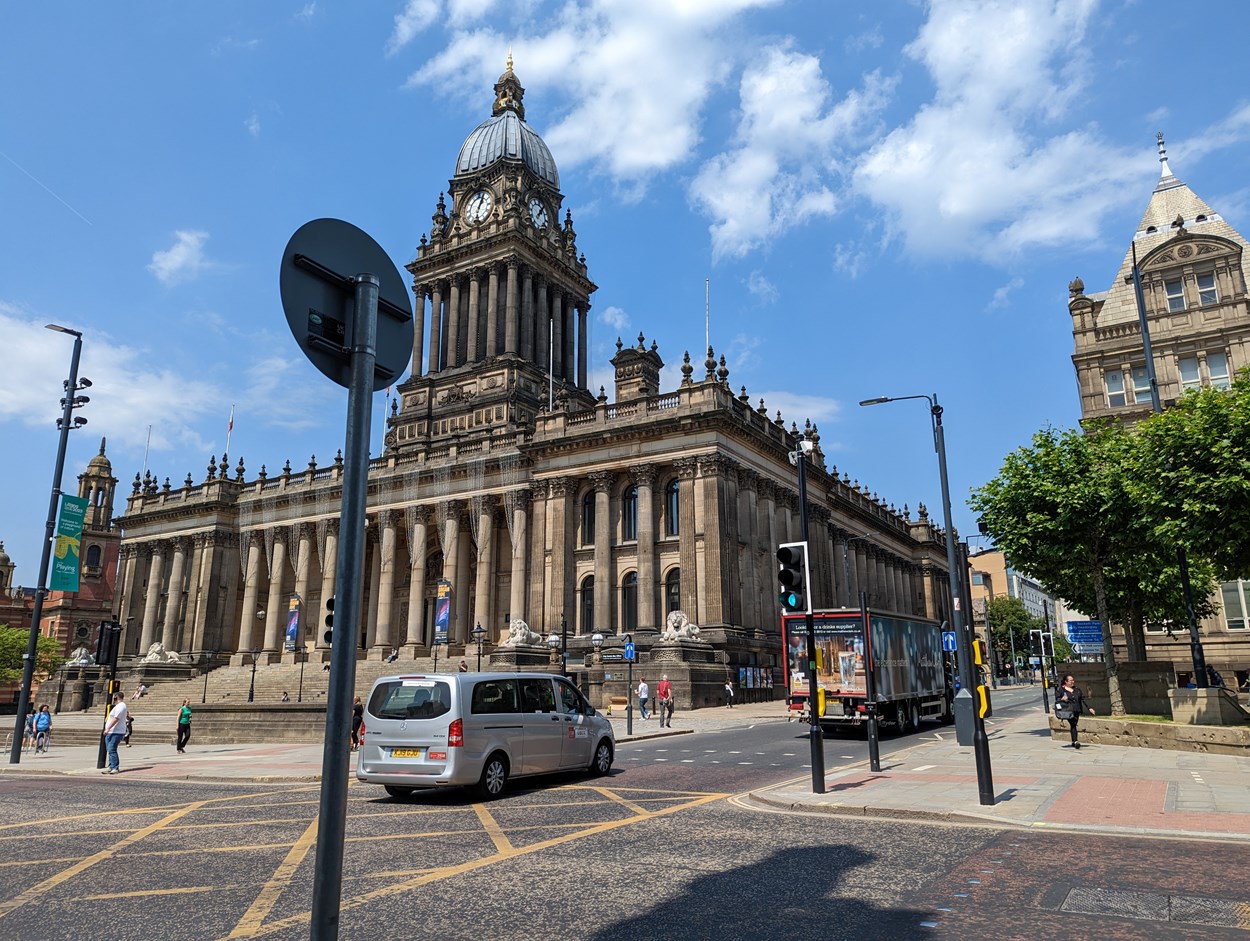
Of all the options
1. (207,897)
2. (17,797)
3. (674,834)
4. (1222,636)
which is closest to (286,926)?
(207,897)

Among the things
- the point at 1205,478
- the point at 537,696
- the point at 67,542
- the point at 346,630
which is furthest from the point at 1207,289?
the point at 346,630

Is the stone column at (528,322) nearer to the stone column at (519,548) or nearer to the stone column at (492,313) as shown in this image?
the stone column at (492,313)

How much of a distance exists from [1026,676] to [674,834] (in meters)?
129

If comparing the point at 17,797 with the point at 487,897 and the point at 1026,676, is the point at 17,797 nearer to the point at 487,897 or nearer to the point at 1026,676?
the point at 487,897

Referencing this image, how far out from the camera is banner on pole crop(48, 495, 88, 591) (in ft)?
82.5

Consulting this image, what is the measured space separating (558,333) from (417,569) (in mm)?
25159

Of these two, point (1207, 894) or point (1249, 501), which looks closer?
point (1207, 894)

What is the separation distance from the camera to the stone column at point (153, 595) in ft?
221

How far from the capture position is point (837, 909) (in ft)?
22.9

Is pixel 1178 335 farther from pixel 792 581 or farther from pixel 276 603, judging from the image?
pixel 276 603

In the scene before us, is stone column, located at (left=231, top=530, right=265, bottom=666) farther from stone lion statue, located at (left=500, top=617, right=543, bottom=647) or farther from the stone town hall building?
stone lion statue, located at (left=500, top=617, right=543, bottom=647)

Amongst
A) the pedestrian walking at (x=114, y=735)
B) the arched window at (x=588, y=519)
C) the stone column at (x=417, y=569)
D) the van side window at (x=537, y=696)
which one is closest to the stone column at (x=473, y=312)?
the stone column at (x=417, y=569)

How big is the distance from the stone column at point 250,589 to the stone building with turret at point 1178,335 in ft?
186

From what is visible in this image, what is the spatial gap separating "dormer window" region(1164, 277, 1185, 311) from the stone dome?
165 feet
